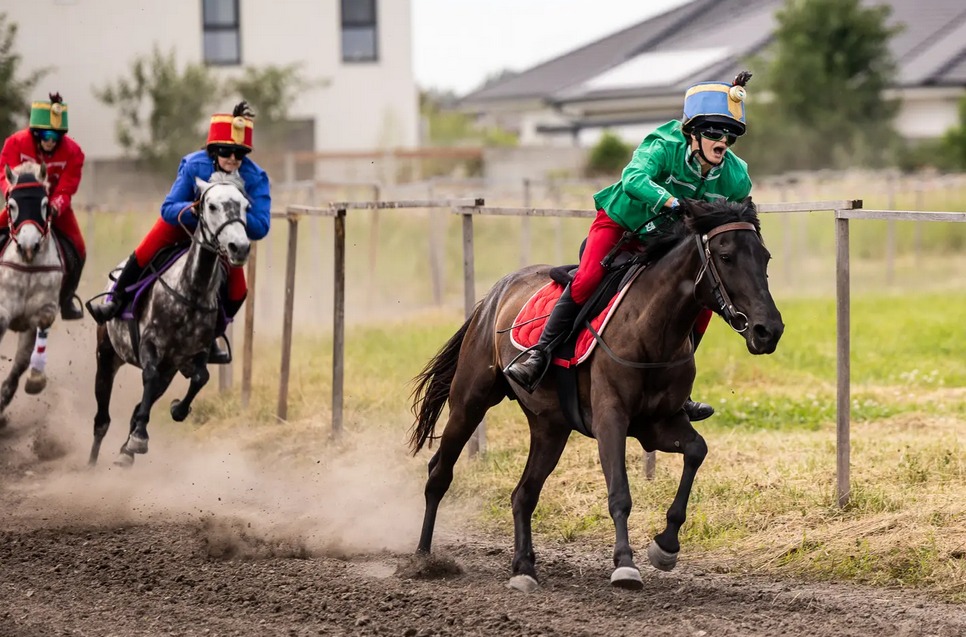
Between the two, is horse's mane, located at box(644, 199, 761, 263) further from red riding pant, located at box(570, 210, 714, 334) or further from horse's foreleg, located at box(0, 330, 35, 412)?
horse's foreleg, located at box(0, 330, 35, 412)

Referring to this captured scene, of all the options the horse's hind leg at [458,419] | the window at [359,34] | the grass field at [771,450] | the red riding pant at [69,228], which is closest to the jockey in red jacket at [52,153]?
the red riding pant at [69,228]

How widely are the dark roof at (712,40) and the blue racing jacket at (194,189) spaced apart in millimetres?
33099

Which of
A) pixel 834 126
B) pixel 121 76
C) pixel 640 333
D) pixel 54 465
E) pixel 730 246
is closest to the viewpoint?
pixel 730 246

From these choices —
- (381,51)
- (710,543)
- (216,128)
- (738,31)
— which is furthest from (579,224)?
(738,31)

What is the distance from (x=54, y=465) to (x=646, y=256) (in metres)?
6.00

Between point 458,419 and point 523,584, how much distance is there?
1090 millimetres

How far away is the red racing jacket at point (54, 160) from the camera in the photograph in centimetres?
1152

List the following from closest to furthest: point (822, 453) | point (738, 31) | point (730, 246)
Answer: point (730, 246), point (822, 453), point (738, 31)

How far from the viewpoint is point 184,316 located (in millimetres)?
10141

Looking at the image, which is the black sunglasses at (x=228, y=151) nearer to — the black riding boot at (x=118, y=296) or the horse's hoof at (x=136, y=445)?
the black riding boot at (x=118, y=296)

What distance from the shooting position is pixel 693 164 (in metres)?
6.88

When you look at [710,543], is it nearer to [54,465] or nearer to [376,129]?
[54,465]

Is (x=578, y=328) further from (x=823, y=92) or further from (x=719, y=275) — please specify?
(x=823, y=92)

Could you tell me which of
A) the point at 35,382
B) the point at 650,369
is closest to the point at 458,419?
the point at 650,369
